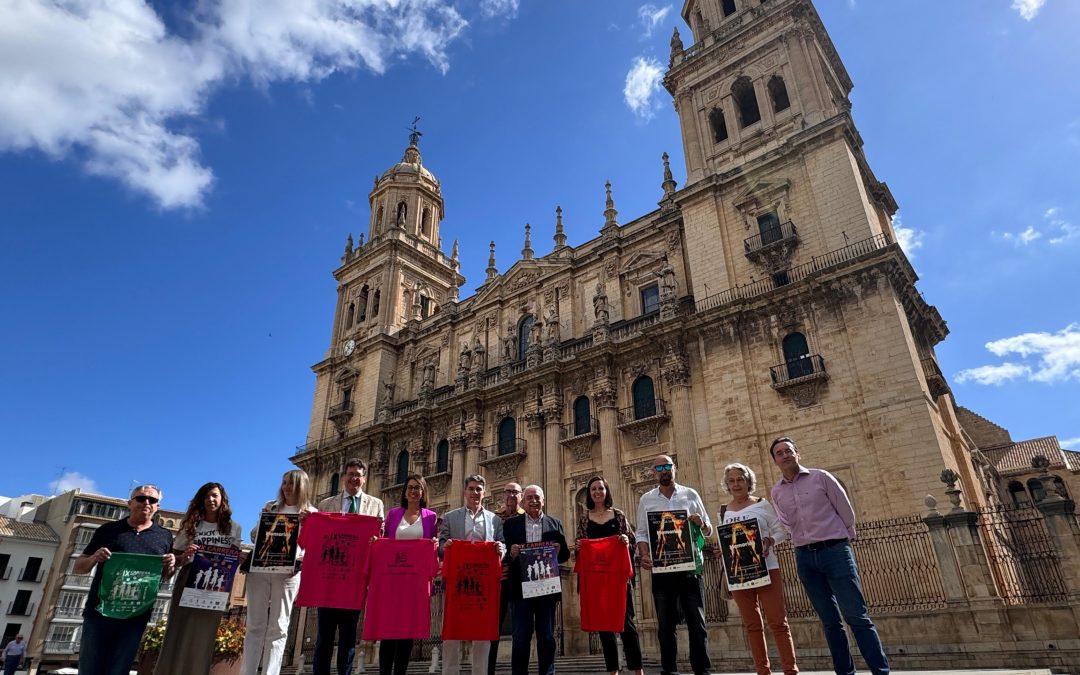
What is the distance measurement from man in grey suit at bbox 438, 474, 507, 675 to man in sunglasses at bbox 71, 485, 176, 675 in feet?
7.62

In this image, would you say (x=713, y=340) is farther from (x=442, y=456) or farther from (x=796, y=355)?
(x=442, y=456)

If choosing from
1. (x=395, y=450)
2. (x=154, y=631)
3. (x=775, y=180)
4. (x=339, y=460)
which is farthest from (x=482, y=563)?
(x=339, y=460)

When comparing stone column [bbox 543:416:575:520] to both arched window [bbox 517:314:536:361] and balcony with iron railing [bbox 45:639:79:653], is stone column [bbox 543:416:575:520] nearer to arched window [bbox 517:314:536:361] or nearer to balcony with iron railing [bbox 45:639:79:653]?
arched window [bbox 517:314:536:361]

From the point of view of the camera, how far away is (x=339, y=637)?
5461 mm

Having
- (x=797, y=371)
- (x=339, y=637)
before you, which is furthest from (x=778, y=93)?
(x=339, y=637)

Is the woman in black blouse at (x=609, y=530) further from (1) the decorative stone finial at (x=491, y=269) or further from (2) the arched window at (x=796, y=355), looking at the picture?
(1) the decorative stone finial at (x=491, y=269)

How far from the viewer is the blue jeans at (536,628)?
5.49 meters

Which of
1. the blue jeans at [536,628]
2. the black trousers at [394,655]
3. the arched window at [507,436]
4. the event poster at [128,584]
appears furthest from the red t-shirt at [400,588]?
the arched window at [507,436]

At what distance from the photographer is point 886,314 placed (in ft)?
53.6

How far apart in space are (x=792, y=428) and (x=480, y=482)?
1298 centimetres

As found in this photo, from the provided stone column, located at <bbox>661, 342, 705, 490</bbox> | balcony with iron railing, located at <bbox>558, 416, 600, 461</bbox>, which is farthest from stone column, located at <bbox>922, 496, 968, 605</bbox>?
balcony with iron railing, located at <bbox>558, 416, 600, 461</bbox>

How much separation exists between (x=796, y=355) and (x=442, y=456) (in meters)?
14.6

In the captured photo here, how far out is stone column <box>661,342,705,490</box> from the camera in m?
18.4

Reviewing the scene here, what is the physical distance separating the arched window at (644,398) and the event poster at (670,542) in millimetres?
14290
